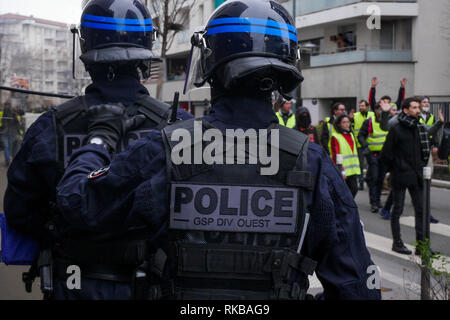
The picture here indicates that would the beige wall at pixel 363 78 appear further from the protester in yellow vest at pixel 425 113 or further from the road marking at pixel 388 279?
the road marking at pixel 388 279

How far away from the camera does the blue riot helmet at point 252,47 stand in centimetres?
198

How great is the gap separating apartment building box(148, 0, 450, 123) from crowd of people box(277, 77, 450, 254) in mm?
11555

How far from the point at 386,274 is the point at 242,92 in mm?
4535

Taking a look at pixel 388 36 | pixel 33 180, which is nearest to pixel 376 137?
pixel 33 180

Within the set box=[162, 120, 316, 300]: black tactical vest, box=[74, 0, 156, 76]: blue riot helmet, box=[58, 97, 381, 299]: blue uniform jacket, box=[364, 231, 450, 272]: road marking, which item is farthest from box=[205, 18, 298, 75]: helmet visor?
box=[364, 231, 450, 272]: road marking

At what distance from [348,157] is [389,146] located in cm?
116

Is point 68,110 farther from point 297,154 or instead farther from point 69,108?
point 297,154

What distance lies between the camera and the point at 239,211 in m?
1.92

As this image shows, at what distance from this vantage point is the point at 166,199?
1928mm

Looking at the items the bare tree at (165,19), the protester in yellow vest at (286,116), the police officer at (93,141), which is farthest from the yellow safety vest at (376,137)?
the police officer at (93,141)

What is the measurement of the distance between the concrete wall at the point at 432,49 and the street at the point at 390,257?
1202cm

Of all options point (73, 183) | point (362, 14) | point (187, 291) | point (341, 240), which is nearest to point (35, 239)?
point (73, 183)
